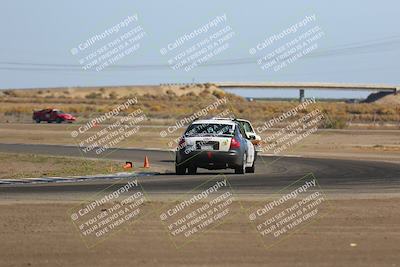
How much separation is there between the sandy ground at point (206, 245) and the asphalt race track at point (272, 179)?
5.13m

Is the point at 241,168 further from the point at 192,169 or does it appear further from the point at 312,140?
the point at 312,140

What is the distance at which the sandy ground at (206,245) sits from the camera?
33.7ft

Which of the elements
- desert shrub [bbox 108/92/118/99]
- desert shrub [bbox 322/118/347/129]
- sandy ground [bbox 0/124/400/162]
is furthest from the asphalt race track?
desert shrub [bbox 108/92/118/99]

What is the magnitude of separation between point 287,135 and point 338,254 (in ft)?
156

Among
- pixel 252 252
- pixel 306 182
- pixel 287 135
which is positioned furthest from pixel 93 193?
pixel 287 135

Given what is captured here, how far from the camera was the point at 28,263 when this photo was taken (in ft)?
33.1

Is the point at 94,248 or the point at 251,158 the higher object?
the point at 94,248

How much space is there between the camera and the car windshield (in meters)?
24.5

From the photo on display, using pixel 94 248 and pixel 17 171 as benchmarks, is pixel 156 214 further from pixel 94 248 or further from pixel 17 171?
pixel 17 171

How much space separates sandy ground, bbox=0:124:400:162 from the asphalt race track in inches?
342

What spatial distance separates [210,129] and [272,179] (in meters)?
2.72

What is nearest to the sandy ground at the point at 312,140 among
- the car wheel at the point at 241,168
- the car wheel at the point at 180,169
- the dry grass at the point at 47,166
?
the dry grass at the point at 47,166

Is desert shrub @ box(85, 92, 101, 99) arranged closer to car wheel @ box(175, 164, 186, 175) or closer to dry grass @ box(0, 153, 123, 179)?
dry grass @ box(0, 153, 123, 179)

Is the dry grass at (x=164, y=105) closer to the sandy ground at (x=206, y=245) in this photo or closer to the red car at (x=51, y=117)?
the red car at (x=51, y=117)
